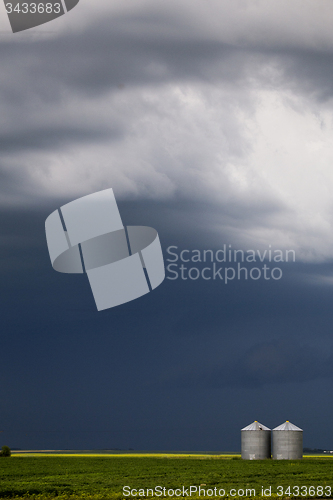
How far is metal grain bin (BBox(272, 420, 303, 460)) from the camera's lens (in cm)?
7306

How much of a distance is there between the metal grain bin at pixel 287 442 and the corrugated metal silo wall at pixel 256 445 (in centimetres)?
109

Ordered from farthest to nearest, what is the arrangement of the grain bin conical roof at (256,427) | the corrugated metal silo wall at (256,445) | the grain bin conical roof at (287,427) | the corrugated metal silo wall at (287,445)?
the grain bin conical roof at (256,427), the grain bin conical roof at (287,427), the corrugated metal silo wall at (256,445), the corrugated metal silo wall at (287,445)

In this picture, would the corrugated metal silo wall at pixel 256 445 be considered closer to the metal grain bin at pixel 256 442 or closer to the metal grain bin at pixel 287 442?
the metal grain bin at pixel 256 442

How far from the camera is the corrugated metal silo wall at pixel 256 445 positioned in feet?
242

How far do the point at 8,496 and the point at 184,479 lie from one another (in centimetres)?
1414

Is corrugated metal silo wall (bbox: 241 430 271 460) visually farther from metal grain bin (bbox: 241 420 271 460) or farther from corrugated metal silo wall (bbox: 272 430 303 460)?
corrugated metal silo wall (bbox: 272 430 303 460)

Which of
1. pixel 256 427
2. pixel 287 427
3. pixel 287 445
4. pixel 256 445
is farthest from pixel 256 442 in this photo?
pixel 287 427

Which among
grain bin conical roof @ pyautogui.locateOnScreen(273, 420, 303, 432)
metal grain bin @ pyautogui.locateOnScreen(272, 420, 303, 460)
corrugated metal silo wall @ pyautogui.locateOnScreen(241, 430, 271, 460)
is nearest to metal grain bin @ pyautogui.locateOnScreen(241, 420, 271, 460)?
corrugated metal silo wall @ pyautogui.locateOnScreen(241, 430, 271, 460)

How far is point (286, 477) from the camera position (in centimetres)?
4125

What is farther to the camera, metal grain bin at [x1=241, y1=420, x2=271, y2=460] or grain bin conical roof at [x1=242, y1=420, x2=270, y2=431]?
grain bin conical roof at [x1=242, y1=420, x2=270, y2=431]

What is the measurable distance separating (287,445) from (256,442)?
14.0ft

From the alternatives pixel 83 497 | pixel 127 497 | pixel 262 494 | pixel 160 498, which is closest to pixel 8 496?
pixel 83 497

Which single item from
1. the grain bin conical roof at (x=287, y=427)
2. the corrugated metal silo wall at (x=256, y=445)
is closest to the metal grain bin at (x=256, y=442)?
the corrugated metal silo wall at (x=256, y=445)

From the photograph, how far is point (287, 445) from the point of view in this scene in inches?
2889
